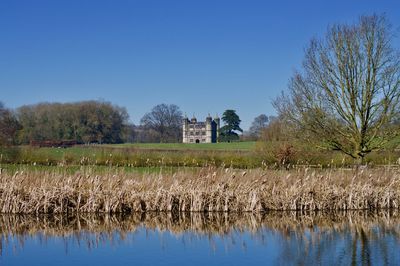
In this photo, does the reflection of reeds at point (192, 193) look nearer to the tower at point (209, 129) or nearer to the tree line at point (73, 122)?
the tree line at point (73, 122)

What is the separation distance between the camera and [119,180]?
565 inches

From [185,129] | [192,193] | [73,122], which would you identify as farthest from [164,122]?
[192,193]

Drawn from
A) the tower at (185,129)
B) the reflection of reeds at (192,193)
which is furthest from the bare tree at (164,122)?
the reflection of reeds at (192,193)

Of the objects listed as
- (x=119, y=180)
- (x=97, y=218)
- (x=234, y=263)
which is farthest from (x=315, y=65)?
(x=234, y=263)

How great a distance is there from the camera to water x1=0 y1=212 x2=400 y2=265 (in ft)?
29.1

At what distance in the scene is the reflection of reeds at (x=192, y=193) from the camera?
13.5m

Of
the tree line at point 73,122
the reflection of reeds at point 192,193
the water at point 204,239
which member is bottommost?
the water at point 204,239

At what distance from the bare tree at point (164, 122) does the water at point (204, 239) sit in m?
89.5

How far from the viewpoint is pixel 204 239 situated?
10734 millimetres

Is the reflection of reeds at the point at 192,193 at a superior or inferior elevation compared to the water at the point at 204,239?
superior

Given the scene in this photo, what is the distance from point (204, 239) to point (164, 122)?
97.3 meters

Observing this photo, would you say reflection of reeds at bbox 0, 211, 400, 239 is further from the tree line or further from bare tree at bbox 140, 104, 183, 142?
bare tree at bbox 140, 104, 183, 142

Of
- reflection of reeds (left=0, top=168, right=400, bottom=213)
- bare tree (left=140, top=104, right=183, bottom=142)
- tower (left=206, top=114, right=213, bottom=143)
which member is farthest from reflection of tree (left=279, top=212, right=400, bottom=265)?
tower (left=206, top=114, right=213, bottom=143)

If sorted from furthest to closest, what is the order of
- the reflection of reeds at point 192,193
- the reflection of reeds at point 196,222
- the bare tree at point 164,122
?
1. the bare tree at point 164,122
2. the reflection of reeds at point 192,193
3. the reflection of reeds at point 196,222
